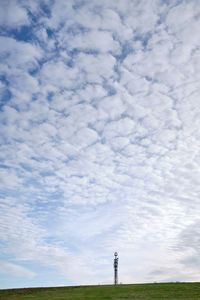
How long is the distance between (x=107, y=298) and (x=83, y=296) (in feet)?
9.76

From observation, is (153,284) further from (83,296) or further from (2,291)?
(2,291)

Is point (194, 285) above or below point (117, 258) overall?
below

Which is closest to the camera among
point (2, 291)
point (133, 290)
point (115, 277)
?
point (133, 290)

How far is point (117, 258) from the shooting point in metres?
46.5

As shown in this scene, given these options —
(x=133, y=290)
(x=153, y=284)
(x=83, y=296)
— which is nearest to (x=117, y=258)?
(x=153, y=284)

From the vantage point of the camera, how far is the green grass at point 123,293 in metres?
26.6

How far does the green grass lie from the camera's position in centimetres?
2662

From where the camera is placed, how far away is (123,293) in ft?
96.1

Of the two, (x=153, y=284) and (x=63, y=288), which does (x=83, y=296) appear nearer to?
(x=63, y=288)

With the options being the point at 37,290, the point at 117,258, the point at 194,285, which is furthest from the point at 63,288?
the point at 194,285

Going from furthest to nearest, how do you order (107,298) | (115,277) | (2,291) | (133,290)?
(115,277) → (2,291) → (133,290) → (107,298)

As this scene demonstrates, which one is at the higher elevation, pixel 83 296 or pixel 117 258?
pixel 117 258

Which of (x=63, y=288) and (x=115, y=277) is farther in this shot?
(x=115, y=277)

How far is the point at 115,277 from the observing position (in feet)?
147
